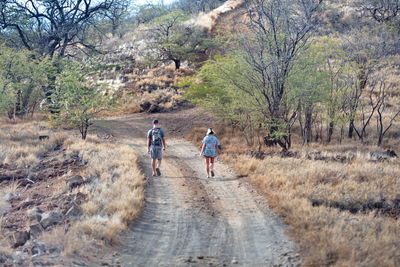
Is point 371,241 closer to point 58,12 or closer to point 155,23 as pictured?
point 58,12

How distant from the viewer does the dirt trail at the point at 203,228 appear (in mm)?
6305

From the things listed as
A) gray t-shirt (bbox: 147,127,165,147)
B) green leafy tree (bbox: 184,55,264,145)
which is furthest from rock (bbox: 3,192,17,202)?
green leafy tree (bbox: 184,55,264,145)

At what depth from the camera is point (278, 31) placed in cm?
1506

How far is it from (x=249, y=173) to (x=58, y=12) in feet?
83.3

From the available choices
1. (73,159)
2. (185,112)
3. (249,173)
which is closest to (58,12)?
(185,112)

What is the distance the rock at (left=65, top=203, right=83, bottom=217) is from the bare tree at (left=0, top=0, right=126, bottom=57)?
81.7ft

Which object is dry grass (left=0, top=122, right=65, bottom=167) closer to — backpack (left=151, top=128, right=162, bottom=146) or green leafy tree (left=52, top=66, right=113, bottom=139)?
green leafy tree (left=52, top=66, right=113, bottom=139)

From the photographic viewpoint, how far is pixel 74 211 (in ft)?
26.8

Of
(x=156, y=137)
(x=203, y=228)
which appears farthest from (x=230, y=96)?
(x=203, y=228)

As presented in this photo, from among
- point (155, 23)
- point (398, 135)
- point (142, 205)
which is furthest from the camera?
point (155, 23)

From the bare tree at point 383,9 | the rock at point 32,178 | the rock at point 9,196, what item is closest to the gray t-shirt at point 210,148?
the rock at point 9,196

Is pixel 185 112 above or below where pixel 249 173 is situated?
above

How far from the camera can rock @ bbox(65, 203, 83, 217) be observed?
317 inches

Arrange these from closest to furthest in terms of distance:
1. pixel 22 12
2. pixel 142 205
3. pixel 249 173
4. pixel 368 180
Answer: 1. pixel 142 205
2. pixel 368 180
3. pixel 249 173
4. pixel 22 12
